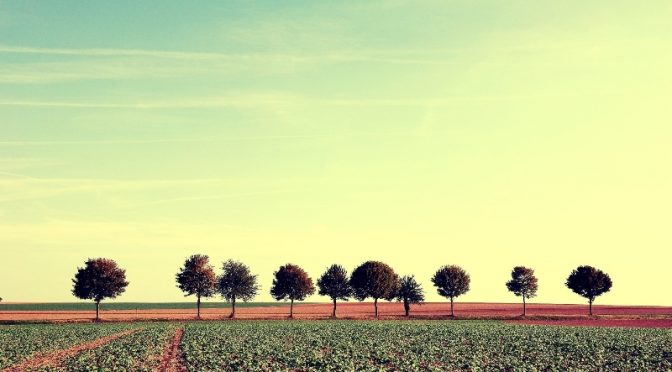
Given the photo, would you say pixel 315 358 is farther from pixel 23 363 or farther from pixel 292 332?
pixel 292 332

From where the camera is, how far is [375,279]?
13600cm

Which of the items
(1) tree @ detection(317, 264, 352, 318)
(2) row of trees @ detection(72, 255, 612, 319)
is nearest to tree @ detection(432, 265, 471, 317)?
(2) row of trees @ detection(72, 255, 612, 319)

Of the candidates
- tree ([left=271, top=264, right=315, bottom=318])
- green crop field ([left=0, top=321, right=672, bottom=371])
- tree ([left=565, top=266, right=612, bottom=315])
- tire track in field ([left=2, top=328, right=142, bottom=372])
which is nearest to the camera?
green crop field ([left=0, top=321, right=672, bottom=371])

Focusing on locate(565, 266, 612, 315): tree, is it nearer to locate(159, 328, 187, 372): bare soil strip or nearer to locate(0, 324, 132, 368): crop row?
locate(0, 324, 132, 368): crop row

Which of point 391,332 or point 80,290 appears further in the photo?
point 80,290

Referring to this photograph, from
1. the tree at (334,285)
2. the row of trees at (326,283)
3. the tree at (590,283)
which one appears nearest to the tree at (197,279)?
the row of trees at (326,283)

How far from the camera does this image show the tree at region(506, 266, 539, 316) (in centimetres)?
14212

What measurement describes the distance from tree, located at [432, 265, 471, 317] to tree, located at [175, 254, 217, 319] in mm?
50710

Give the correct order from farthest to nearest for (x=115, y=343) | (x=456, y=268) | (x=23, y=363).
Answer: (x=456, y=268) → (x=115, y=343) → (x=23, y=363)

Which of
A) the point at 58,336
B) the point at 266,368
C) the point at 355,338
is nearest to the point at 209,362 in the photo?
the point at 266,368

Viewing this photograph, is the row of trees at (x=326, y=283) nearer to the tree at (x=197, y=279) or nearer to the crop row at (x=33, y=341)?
the tree at (x=197, y=279)

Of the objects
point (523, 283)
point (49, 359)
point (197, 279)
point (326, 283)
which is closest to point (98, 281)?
point (197, 279)

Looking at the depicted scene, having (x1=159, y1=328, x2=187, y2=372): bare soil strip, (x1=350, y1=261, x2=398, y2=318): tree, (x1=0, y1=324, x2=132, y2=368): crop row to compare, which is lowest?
(x1=0, y1=324, x2=132, y2=368): crop row

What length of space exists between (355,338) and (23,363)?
101ft
